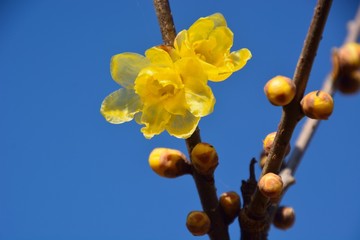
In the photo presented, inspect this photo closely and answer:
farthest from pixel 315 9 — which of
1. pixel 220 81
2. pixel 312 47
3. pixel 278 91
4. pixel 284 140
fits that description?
pixel 220 81

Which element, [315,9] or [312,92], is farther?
[312,92]

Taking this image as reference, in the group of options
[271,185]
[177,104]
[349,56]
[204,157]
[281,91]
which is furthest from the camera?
[177,104]

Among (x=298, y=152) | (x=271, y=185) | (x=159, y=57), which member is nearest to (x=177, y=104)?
(x=159, y=57)

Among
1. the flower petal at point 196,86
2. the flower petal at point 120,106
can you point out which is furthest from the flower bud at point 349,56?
the flower petal at point 120,106

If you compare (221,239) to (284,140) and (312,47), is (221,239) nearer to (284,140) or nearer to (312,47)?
(284,140)

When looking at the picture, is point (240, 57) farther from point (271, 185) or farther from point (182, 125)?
point (271, 185)

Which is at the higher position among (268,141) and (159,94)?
(159,94)
